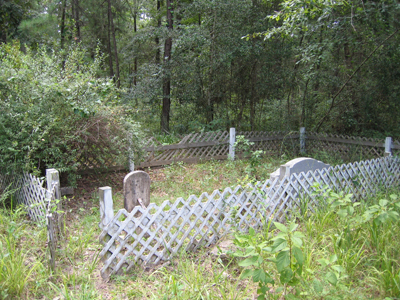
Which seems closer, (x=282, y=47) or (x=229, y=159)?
(x=229, y=159)

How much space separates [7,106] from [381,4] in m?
8.25

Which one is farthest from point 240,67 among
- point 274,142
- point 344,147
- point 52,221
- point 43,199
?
point 52,221

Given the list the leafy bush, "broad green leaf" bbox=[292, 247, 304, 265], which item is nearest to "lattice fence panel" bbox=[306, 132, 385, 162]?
the leafy bush

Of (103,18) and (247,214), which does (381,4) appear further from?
(103,18)

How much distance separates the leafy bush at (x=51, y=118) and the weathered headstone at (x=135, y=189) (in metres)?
1.47

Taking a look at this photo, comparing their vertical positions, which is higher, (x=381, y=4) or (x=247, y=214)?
(x=381, y=4)

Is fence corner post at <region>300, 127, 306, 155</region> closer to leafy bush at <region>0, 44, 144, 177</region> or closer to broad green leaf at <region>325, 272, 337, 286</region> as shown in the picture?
leafy bush at <region>0, 44, 144, 177</region>

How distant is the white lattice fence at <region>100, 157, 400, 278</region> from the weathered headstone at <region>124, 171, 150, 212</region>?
1.07ft

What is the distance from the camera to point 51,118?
4.90 m

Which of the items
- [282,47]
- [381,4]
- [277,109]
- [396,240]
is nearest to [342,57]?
[282,47]

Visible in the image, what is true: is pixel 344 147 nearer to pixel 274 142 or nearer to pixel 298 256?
pixel 274 142

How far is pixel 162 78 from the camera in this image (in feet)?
35.5

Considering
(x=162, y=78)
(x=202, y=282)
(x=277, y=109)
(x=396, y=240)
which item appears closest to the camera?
(x=202, y=282)

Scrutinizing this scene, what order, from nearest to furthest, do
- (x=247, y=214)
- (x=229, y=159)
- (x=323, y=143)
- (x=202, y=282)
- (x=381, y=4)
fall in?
(x=202, y=282), (x=247, y=214), (x=381, y=4), (x=229, y=159), (x=323, y=143)
